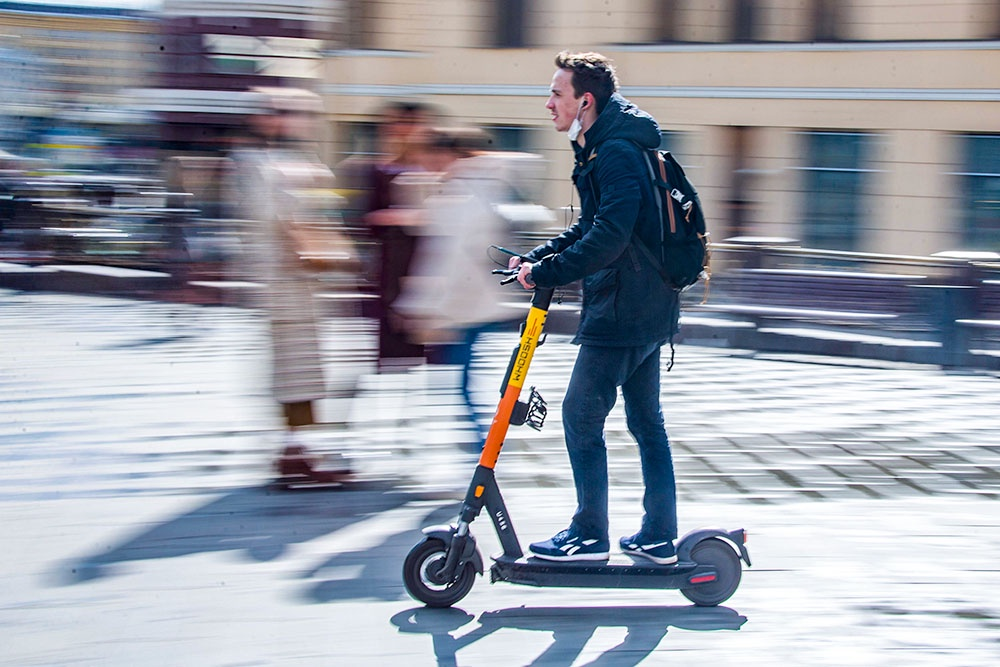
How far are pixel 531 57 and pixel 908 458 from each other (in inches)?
586

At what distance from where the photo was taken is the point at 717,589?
4.47m

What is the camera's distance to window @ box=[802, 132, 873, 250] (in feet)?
60.4

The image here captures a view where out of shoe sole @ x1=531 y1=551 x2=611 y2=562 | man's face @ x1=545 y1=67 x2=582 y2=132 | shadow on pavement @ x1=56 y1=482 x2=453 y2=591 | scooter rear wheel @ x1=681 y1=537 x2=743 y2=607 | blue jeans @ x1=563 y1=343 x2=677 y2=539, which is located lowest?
shadow on pavement @ x1=56 y1=482 x2=453 y2=591

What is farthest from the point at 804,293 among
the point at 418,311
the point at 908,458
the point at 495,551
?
the point at 495,551

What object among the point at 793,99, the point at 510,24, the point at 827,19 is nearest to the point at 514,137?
the point at 510,24

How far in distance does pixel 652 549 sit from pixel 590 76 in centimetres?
163

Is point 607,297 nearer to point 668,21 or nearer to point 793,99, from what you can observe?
point 793,99

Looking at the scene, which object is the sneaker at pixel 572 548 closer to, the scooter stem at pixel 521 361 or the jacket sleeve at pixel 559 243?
the scooter stem at pixel 521 361

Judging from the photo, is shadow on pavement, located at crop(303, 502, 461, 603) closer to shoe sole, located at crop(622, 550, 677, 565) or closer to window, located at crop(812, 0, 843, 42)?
shoe sole, located at crop(622, 550, 677, 565)

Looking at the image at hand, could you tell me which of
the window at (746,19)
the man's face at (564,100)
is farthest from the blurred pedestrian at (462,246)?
the window at (746,19)

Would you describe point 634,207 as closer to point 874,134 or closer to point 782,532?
point 782,532

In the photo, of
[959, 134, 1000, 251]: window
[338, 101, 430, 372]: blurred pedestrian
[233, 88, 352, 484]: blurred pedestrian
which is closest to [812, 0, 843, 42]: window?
[959, 134, 1000, 251]: window

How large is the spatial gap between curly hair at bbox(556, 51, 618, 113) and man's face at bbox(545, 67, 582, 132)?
17 millimetres

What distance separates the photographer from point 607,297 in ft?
14.0
